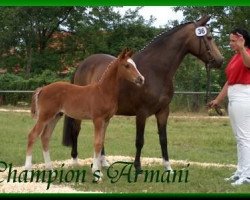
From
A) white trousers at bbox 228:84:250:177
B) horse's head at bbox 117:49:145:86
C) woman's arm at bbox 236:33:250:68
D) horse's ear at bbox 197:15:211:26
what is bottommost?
white trousers at bbox 228:84:250:177

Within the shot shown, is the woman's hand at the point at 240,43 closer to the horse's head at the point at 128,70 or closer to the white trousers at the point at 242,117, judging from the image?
the white trousers at the point at 242,117

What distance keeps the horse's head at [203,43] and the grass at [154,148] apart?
6.45ft

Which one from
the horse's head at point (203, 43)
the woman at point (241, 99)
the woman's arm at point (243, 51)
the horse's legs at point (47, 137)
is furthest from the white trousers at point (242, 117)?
the horse's legs at point (47, 137)

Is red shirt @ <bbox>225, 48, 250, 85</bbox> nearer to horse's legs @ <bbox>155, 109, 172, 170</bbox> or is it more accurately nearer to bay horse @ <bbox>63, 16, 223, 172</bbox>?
bay horse @ <bbox>63, 16, 223, 172</bbox>

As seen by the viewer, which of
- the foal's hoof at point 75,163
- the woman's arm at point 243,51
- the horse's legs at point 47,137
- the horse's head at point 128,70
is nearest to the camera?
the woman's arm at point 243,51

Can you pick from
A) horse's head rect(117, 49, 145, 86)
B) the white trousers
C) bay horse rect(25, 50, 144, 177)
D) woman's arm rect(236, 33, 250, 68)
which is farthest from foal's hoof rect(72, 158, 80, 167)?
woman's arm rect(236, 33, 250, 68)

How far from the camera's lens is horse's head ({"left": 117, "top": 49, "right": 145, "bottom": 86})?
679 cm

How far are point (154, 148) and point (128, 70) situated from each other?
19.0 ft

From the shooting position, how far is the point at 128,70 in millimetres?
6867

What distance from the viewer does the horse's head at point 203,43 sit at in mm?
7727

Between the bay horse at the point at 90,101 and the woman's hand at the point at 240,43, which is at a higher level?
the woman's hand at the point at 240,43

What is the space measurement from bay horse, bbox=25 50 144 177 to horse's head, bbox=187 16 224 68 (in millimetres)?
1415

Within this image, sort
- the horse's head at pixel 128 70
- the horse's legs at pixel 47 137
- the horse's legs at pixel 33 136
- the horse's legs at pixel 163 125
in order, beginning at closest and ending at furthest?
the horse's head at pixel 128 70 < the horse's legs at pixel 33 136 < the horse's legs at pixel 47 137 < the horse's legs at pixel 163 125

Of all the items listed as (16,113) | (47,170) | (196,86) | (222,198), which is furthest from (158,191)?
(196,86)
